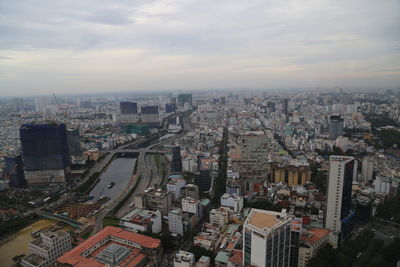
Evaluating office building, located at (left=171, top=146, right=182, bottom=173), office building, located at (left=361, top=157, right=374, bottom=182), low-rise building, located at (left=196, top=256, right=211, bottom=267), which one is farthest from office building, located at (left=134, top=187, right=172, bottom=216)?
office building, located at (left=361, top=157, right=374, bottom=182)

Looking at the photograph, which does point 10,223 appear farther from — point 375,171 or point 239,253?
point 375,171

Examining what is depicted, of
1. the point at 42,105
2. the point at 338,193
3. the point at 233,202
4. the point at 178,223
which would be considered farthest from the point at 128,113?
the point at 338,193

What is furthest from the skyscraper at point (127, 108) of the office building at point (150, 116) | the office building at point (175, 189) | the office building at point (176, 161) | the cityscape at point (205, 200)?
the office building at point (175, 189)

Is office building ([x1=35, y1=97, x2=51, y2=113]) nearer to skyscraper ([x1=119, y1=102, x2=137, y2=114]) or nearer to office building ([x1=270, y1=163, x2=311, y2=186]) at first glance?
skyscraper ([x1=119, y1=102, x2=137, y2=114])

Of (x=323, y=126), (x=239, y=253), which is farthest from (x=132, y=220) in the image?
(x=323, y=126)

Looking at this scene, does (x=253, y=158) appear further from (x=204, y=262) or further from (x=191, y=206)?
(x=204, y=262)

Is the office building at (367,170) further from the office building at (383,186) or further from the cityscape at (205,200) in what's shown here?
the office building at (383,186)

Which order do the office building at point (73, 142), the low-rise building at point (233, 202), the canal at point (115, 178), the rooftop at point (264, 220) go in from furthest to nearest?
the office building at point (73, 142) < the canal at point (115, 178) < the low-rise building at point (233, 202) < the rooftop at point (264, 220)
